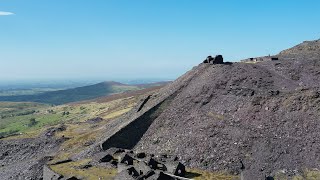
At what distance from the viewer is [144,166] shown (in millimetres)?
49750

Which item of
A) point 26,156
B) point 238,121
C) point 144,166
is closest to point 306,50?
point 238,121

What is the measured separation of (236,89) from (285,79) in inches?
433

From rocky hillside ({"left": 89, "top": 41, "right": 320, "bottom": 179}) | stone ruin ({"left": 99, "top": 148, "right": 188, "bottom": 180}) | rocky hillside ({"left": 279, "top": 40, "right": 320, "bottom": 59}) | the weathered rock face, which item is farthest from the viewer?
rocky hillside ({"left": 279, "top": 40, "right": 320, "bottom": 59})

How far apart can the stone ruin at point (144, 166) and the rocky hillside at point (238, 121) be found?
12.8 ft

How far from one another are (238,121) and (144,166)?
1793 cm

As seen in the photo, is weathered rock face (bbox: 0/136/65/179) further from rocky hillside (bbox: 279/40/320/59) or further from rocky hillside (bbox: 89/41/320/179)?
rocky hillside (bbox: 279/40/320/59)

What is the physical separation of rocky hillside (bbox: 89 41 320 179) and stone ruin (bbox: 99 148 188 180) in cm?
389

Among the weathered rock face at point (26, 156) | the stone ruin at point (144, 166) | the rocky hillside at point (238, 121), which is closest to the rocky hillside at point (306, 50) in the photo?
the rocky hillside at point (238, 121)

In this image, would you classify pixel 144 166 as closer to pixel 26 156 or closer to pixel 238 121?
pixel 238 121

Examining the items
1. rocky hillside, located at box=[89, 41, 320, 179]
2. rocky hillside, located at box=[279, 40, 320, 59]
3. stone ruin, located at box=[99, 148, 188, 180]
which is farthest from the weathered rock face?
rocky hillside, located at box=[279, 40, 320, 59]

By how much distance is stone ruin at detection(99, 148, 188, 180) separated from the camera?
47188mm

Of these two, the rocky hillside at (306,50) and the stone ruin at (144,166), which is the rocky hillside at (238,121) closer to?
the stone ruin at (144,166)

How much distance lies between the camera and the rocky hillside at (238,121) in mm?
51406

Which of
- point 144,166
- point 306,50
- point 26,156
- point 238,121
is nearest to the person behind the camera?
point 144,166
